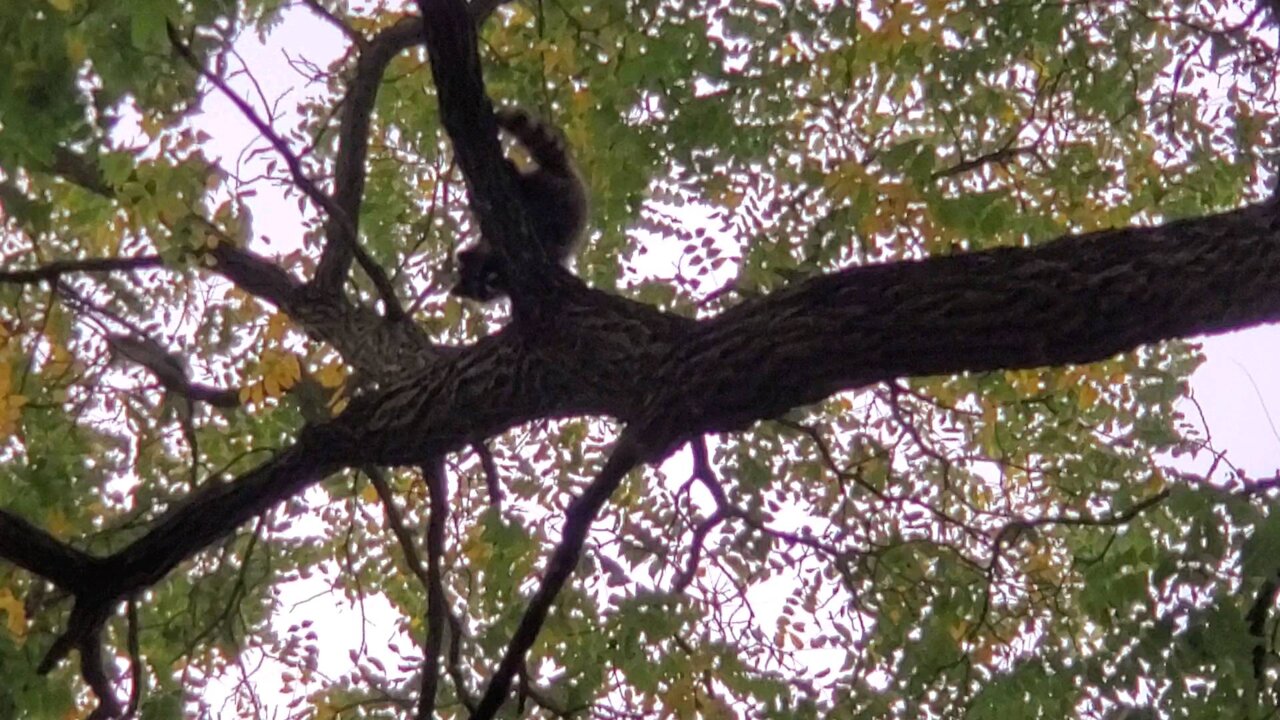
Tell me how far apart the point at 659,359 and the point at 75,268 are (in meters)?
2.02

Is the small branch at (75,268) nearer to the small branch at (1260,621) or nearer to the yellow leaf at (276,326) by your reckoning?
the yellow leaf at (276,326)

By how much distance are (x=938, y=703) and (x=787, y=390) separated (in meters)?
1.24

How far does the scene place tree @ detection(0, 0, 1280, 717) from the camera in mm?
2678

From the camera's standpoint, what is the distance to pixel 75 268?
3799 millimetres

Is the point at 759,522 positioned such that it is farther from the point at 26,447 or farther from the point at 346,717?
the point at 26,447

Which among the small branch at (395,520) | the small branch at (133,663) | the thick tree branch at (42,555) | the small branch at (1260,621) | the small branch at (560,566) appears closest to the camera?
the small branch at (1260,621)

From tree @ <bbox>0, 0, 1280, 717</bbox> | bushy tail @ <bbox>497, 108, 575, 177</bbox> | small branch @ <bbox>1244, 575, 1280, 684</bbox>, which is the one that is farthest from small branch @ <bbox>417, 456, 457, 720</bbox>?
small branch @ <bbox>1244, 575, 1280, 684</bbox>

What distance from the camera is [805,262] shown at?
4.19 meters

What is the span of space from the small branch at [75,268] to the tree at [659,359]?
0.6 inches

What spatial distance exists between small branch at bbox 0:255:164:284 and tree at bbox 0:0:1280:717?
0.05 feet

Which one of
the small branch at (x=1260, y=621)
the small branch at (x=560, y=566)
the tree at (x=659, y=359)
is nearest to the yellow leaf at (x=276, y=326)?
the tree at (x=659, y=359)

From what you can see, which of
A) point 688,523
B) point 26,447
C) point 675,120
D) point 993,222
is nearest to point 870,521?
point 688,523

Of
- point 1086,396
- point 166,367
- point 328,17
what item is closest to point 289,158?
point 328,17

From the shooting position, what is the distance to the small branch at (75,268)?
375 cm
